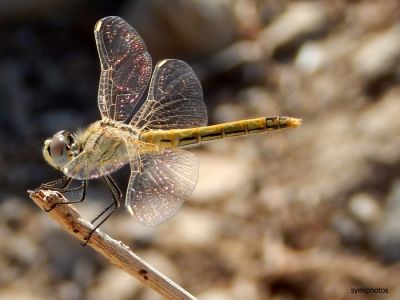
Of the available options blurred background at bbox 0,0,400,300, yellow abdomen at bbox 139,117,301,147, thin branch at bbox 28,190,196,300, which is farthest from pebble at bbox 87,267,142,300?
thin branch at bbox 28,190,196,300

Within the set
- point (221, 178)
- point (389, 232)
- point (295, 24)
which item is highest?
point (295, 24)

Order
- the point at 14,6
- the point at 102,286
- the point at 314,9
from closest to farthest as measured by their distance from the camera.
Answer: the point at 102,286 < the point at 314,9 < the point at 14,6

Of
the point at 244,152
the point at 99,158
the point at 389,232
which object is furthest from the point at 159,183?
the point at 244,152

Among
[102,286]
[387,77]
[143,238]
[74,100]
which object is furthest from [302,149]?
[74,100]

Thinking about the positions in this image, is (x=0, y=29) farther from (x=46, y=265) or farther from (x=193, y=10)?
(x=46, y=265)

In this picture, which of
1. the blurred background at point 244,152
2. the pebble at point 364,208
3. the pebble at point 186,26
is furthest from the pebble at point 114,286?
the pebble at point 186,26

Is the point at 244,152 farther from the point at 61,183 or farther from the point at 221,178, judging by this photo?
the point at 61,183
